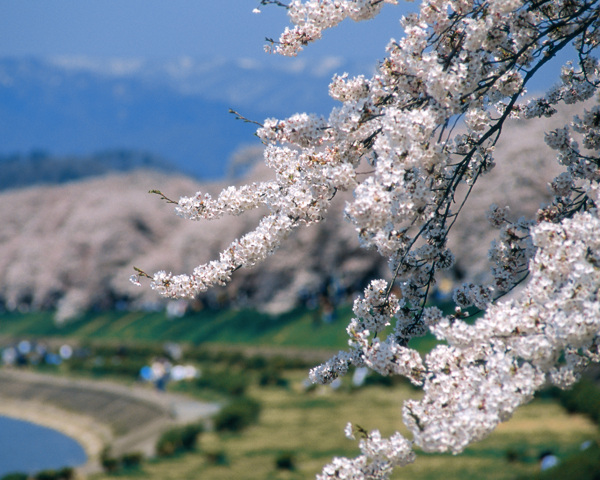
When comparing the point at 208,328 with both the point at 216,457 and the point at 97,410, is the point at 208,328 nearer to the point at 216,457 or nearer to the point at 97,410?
the point at 97,410

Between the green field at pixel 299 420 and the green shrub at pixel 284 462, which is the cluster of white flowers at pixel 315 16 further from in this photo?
the green shrub at pixel 284 462

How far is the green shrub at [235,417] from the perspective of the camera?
23.2 meters

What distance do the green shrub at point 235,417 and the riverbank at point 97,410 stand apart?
1.32m

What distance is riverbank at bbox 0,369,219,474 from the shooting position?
24878 mm

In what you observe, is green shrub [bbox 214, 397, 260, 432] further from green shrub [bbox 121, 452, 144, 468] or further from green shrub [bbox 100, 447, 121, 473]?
green shrub [bbox 100, 447, 121, 473]

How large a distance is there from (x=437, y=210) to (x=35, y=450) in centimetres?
2762

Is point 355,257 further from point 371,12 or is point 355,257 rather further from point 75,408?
point 371,12

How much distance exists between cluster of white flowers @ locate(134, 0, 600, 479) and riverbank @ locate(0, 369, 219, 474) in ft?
56.8

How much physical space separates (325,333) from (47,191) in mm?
57490

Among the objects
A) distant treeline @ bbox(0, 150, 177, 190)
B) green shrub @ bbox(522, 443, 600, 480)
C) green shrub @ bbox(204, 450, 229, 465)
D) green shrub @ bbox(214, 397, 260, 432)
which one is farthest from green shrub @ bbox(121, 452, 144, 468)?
distant treeline @ bbox(0, 150, 177, 190)

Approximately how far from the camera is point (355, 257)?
140 feet

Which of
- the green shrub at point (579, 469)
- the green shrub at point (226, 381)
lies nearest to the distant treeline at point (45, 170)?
the green shrub at point (226, 381)

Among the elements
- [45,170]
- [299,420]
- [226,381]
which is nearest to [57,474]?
[299,420]

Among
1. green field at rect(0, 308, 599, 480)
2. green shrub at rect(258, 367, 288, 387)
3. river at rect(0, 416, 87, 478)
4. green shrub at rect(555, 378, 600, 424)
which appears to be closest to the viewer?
A: green field at rect(0, 308, 599, 480)
